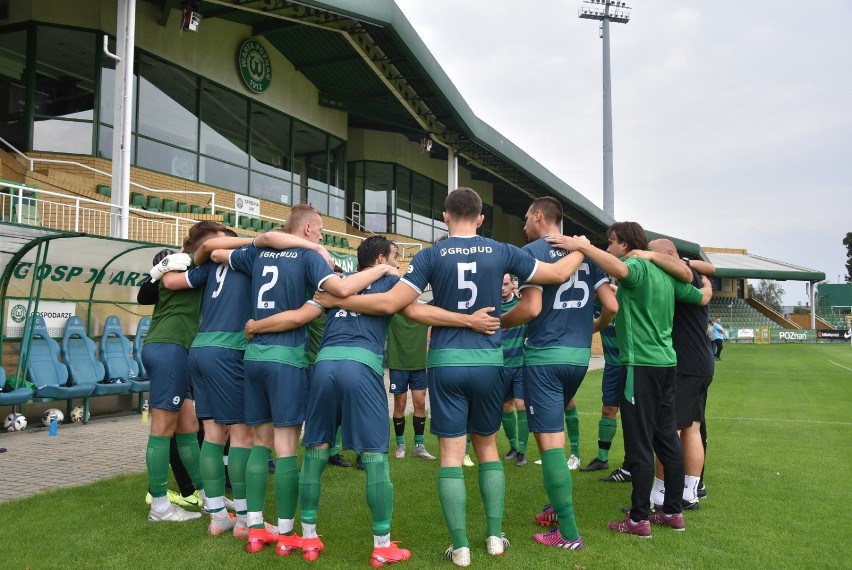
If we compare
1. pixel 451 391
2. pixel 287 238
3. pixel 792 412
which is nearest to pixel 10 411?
pixel 287 238

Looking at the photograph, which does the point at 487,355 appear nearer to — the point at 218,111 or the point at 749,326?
the point at 218,111

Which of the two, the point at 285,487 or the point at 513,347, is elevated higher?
the point at 513,347

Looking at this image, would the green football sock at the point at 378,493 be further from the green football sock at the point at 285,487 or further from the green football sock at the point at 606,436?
the green football sock at the point at 606,436

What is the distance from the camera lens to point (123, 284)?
37.1ft

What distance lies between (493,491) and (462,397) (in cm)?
63

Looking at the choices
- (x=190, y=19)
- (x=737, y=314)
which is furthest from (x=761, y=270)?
(x=190, y=19)

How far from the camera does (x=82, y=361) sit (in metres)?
10.1

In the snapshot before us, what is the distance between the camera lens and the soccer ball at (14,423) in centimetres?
881

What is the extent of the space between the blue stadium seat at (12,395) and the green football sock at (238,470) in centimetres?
579

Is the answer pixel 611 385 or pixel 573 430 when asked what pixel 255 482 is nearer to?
pixel 573 430

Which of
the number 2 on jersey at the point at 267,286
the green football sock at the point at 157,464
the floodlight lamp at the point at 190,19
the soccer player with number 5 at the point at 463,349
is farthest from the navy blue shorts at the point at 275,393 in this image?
the floodlight lamp at the point at 190,19

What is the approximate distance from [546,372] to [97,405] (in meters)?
9.08

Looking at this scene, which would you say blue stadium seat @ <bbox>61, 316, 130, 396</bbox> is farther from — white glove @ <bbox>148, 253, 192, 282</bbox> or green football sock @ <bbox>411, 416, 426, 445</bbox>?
white glove @ <bbox>148, 253, 192, 282</bbox>

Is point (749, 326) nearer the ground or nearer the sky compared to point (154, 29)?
nearer the ground
